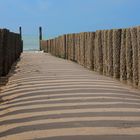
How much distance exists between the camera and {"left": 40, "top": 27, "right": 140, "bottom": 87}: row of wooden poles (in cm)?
1327

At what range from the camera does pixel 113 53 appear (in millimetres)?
15883

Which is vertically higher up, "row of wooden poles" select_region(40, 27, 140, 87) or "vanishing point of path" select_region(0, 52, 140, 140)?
"row of wooden poles" select_region(40, 27, 140, 87)

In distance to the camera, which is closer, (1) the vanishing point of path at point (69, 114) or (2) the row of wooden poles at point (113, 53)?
(1) the vanishing point of path at point (69, 114)

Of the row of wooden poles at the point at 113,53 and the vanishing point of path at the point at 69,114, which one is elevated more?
the row of wooden poles at the point at 113,53

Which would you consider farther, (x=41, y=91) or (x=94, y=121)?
(x=41, y=91)

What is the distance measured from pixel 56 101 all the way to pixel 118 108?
4.32 ft

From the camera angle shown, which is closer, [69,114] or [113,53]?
[69,114]

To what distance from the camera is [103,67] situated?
1789cm

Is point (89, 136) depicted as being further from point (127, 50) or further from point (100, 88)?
point (127, 50)

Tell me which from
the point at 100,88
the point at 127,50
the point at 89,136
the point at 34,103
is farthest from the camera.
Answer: the point at 127,50

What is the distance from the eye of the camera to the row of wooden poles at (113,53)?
13.3m

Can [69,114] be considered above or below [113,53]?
below

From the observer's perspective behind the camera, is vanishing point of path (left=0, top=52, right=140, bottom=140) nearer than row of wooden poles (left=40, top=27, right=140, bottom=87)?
Yes

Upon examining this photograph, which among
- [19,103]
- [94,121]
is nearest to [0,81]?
[19,103]
